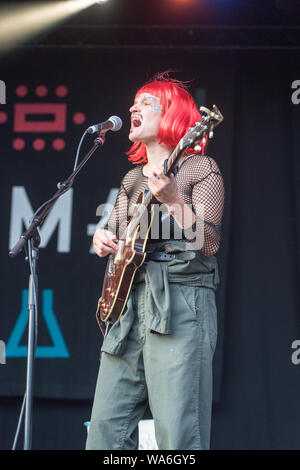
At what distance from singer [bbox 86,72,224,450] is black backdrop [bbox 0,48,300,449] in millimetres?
1686

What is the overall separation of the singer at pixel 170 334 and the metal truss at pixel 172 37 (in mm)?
2012

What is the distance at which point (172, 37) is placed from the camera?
13.5ft

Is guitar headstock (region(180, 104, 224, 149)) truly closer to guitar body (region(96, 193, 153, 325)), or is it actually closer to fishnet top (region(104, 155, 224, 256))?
fishnet top (region(104, 155, 224, 256))

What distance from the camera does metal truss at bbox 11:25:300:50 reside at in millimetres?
4039

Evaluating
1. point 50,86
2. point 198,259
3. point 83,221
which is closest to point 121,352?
point 198,259

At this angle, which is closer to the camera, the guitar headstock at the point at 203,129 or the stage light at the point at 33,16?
the guitar headstock at the point at 203,129

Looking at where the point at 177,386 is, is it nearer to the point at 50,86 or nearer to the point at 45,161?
the point at 45,161

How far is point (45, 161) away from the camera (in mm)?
4133

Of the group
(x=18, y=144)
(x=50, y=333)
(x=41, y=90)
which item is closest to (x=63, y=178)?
(x=18, y=144)

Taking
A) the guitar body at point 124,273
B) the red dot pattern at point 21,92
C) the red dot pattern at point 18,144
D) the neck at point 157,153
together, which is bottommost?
the guitar body at point 124,273

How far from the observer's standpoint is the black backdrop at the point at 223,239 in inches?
153

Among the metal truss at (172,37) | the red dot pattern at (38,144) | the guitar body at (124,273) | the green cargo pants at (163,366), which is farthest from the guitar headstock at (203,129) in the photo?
the red dot pattern at (38,144)

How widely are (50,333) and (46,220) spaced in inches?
29.0

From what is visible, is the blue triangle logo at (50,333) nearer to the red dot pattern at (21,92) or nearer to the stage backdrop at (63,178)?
the stage backdrop at (63,178)
